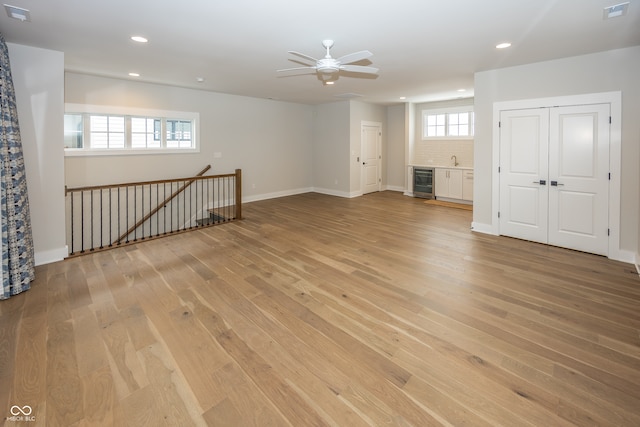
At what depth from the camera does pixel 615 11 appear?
9.68ft

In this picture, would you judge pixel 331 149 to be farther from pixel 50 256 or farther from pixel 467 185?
pixel 50 256

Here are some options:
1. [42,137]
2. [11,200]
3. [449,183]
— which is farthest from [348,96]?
[11,200]

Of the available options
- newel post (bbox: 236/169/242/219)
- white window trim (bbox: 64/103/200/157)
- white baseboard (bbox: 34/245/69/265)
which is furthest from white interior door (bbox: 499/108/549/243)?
white baseboard (bbox: 34/245/69/265)

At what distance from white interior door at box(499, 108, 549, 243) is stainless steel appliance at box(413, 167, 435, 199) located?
138 inches

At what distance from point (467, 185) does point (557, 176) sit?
3344 millimetres

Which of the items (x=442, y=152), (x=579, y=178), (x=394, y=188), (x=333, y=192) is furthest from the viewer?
(x=394, y=188)

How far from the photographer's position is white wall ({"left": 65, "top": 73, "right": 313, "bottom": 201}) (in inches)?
226

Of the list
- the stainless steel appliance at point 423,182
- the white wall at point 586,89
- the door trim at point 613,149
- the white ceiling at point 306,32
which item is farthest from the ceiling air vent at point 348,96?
the door trim at point 613,149

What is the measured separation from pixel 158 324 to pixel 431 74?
5584 millimetres

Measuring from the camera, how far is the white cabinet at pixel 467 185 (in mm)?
7906

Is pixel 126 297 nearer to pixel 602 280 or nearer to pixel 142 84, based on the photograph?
pixel 142 84

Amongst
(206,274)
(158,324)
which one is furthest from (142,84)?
(158,324)

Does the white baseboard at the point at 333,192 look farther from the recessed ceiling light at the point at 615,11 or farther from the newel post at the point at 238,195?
the recessed ceiling light at the point at 615,11

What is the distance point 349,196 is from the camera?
8992 mm
